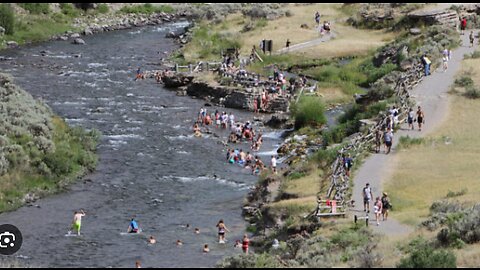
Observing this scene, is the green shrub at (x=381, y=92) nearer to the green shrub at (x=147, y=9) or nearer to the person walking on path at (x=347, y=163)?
the person walking on path at (x=347, y=163)

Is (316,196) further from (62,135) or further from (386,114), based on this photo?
(62,135)

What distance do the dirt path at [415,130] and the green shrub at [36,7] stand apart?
190 ft

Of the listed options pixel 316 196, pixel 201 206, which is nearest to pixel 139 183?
pixel 201 206

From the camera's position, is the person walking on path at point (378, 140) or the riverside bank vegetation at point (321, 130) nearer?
the riverside bank vegetation at point (321, 130)

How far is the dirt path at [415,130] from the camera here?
1632 inches

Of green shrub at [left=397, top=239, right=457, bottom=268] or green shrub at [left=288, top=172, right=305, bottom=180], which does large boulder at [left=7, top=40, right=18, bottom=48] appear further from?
green shrub at [left=397, top=239, right=457, bottom=268]

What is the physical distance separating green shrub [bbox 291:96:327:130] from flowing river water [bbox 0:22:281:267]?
252cm

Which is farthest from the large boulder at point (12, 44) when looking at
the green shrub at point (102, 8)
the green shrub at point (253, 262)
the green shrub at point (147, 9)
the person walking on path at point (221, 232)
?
the green shrub at point (253, 262)

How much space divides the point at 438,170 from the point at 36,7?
265ft

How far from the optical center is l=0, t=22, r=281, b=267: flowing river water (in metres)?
Answer: 43.3

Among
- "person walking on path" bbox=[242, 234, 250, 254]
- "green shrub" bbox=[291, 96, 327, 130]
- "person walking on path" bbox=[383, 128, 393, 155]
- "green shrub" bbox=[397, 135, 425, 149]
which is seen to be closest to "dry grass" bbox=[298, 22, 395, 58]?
"green shrub" bbox=[291, 96, 327, 130]

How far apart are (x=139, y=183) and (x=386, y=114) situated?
1642cm

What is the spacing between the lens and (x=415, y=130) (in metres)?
58.1

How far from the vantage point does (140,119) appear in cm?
7031
